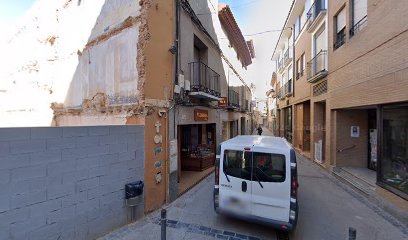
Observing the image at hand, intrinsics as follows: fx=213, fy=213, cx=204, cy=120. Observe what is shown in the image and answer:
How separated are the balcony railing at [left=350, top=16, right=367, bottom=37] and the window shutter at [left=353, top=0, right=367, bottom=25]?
0.11m

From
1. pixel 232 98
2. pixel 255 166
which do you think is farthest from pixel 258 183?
pixel 232 98

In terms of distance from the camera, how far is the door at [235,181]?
433 cm

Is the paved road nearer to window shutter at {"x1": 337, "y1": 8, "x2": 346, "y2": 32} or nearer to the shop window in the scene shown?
the shop window

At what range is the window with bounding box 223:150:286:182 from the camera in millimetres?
4105

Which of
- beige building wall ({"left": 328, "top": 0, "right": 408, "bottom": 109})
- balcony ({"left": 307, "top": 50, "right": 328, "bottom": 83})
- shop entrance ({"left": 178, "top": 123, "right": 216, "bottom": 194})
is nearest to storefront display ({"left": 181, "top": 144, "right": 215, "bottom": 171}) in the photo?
shop entrance ({"left": 178, "top": 123, "right": 216, "bottom": 194})

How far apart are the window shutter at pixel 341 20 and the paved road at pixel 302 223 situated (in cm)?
658

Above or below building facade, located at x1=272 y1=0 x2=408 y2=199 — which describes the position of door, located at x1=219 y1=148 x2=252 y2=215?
below

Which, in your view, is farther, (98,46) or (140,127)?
(98,46)

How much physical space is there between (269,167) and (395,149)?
163 inches

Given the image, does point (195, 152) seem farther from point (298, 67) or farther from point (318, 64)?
point (298, 67)

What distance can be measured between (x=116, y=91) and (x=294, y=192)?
16.2ft

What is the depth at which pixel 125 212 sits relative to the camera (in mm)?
4645

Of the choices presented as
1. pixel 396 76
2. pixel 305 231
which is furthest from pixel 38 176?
pixel 396 76

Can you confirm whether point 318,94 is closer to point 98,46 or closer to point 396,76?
point 396,76
